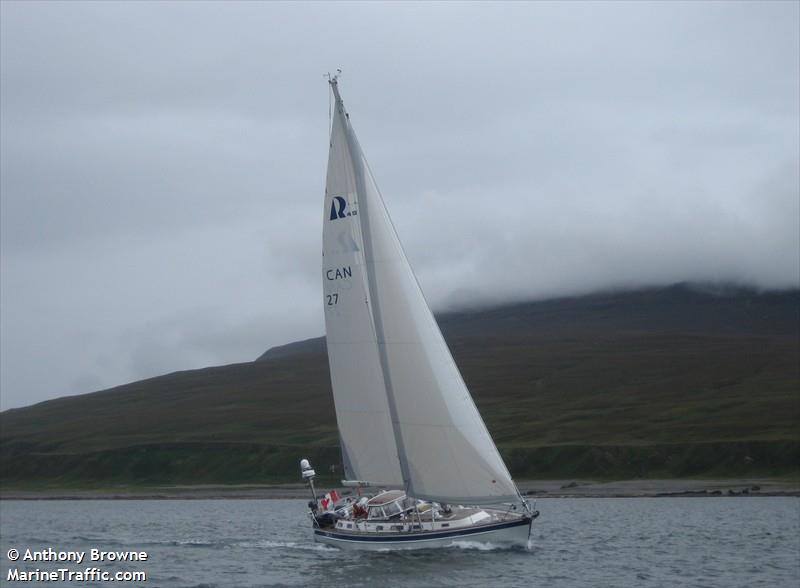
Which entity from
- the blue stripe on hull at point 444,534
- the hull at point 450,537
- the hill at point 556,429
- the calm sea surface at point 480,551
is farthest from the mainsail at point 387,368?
the hill at point 556,429

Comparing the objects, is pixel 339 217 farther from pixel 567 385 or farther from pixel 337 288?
pixel 567 385

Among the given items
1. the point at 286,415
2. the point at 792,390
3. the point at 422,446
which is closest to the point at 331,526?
the point at 422,446

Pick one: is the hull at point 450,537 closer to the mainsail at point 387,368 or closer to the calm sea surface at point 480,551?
the calm sea surface at point 480,551

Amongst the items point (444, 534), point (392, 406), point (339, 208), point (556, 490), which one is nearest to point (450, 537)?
point (444, 534)

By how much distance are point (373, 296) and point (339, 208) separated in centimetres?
401

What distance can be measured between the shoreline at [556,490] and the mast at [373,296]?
55431mm

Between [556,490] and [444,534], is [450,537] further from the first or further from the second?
[556,490]

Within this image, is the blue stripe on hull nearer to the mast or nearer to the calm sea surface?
the calm sea surface

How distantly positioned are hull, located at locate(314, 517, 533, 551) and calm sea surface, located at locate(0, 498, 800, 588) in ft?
1.15

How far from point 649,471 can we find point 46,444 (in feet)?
325

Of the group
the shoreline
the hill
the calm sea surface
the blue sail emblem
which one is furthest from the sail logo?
the hill

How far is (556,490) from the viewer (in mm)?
108375

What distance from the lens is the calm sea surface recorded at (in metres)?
43.8

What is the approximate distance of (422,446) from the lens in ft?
159
